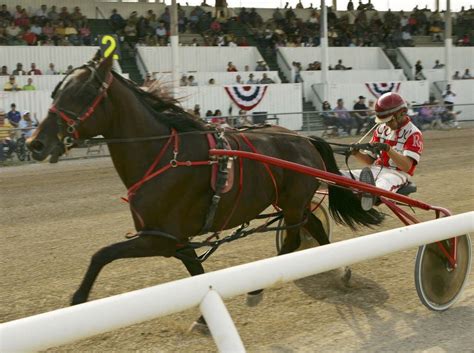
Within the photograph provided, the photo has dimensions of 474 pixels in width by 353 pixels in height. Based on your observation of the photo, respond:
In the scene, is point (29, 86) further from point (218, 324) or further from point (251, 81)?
point (218, 324)

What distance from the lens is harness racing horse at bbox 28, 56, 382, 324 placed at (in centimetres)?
376

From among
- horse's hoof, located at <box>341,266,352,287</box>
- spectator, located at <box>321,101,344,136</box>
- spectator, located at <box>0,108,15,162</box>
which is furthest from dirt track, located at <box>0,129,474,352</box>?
Result: spectator, located at <box>321,101,344,136</box>

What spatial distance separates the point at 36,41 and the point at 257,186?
1626 cm

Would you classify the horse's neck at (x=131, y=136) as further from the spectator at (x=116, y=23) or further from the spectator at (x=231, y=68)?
the spectator at (x=116, y=23)

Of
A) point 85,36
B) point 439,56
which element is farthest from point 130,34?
point 439,56

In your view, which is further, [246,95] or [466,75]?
[466,75]

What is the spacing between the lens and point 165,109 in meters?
4.29

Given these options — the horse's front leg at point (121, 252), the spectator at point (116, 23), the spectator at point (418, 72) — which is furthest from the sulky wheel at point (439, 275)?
the spectator at point (418, 72)

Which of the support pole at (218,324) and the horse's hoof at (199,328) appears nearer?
the support pole at (218,324)

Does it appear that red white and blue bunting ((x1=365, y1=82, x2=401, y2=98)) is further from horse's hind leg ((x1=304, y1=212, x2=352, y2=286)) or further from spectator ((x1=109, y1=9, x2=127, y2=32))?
horse's hind leg ((x1=304, y1=212, x2=352, y2=286))

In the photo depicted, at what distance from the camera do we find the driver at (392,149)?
483 cm

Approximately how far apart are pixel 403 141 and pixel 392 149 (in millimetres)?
320

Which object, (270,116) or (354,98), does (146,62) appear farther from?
(354,98)

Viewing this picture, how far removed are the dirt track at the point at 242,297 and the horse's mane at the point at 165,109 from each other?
4.19ft
